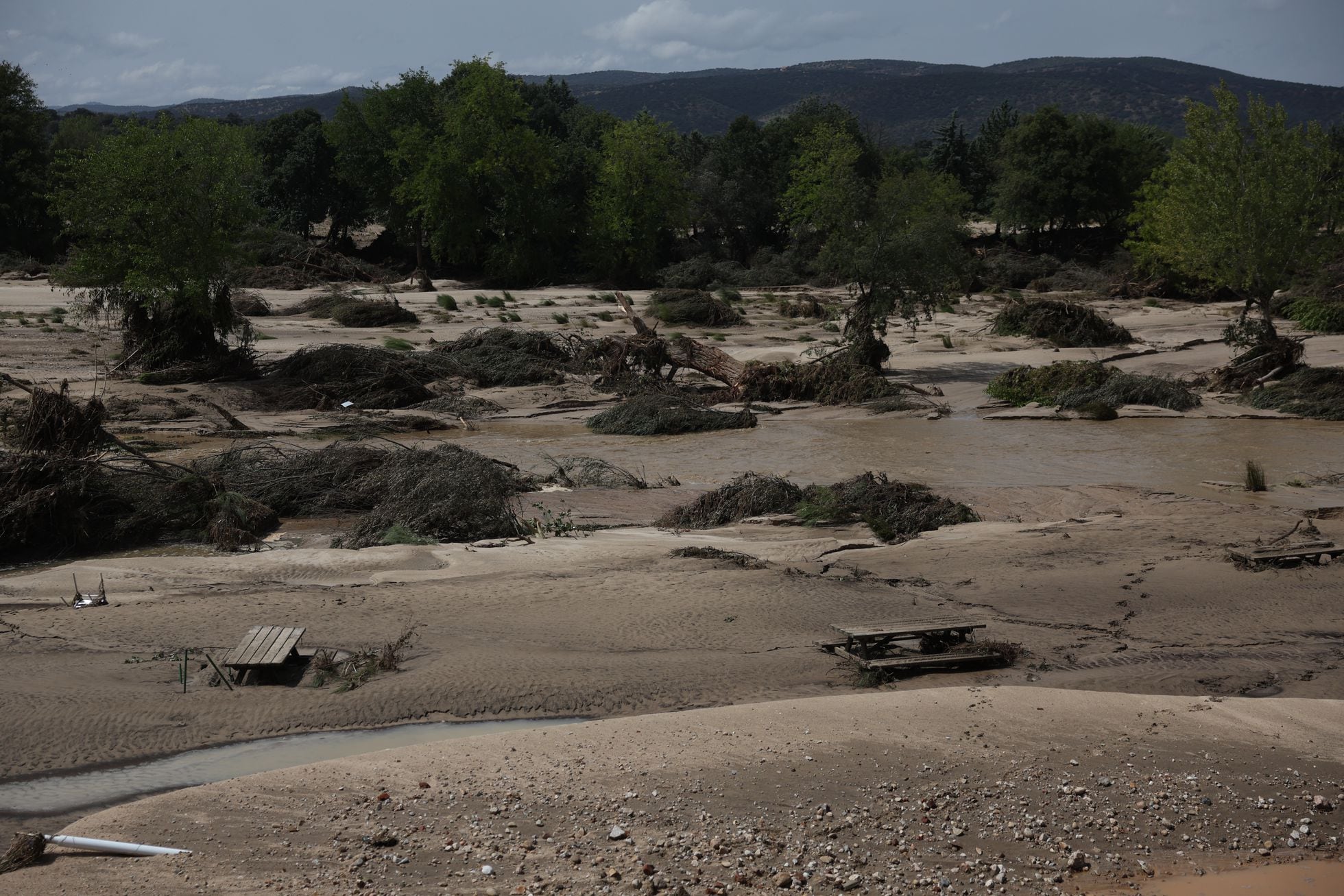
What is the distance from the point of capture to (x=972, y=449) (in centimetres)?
1778

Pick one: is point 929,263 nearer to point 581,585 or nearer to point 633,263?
point 581,585

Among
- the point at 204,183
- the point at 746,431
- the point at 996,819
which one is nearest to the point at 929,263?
the point at 746,431

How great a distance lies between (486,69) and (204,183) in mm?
24321

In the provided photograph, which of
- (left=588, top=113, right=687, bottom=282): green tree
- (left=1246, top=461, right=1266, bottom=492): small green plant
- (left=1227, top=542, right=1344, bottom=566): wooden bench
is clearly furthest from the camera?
(left=588, top=113, right=687, bottom=282): green tree

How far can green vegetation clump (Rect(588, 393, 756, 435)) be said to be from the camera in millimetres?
19312

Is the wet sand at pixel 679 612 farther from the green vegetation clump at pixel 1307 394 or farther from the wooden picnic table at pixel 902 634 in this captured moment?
the green vegetation clump at pixel 1307 394

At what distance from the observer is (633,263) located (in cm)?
4497

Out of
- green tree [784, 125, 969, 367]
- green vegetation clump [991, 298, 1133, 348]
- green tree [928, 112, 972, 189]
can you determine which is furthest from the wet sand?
green tree [928, 112, 972, 189]

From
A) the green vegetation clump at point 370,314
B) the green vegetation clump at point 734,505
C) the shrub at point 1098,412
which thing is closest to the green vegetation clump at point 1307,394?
the shrub at point 1098,412

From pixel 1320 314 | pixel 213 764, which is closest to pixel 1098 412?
pixel 1320 314

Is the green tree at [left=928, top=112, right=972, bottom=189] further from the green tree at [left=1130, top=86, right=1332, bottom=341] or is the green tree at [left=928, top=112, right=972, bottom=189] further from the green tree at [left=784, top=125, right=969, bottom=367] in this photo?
the green tree at [left=1130, top=86, right=1332, bottom=341]

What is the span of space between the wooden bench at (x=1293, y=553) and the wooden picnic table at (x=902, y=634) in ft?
10.4

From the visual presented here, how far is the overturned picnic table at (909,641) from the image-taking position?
811 cm

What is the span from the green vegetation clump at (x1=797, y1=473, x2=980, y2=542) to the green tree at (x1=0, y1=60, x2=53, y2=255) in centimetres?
3948
